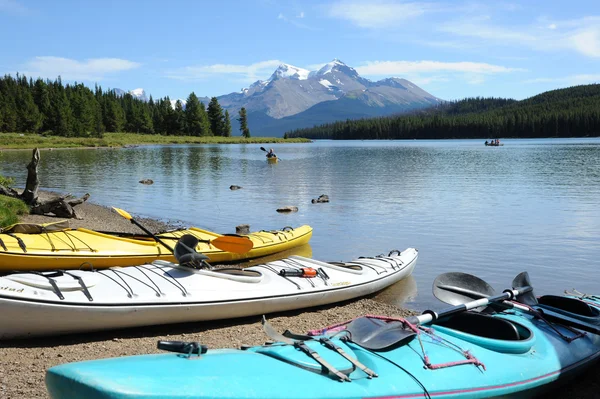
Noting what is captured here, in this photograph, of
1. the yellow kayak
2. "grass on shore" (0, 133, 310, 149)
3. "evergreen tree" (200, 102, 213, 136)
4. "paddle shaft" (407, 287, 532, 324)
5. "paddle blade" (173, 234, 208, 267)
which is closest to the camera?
"paddle shaft" (407, 287, 532, 324)

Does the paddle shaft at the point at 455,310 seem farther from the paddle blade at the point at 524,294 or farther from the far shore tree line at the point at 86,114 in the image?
the far shore tree line at the point at 86,114

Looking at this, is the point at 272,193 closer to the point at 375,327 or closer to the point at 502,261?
the point at 502,261

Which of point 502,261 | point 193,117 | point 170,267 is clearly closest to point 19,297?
point 170,267

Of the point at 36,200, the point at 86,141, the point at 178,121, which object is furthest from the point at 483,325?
the point at 178,121

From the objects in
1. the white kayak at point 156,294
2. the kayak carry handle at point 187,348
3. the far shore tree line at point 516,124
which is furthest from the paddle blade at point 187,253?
the far shore tree line at point 516,124

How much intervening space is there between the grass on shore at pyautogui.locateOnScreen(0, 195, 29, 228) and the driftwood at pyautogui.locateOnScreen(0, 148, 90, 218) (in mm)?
428

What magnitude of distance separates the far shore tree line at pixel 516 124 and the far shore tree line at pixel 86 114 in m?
48.8

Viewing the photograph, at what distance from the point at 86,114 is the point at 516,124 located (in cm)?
9854

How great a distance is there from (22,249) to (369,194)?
1590cm

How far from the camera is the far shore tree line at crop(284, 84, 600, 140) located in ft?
377

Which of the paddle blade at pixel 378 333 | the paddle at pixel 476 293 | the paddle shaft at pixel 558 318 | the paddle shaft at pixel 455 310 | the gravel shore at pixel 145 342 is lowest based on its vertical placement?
the gravel shore at pixel 145 342

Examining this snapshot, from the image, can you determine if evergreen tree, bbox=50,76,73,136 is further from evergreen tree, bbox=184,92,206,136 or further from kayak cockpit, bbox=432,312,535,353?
kayak cockpit, bbox=432,312,535,353

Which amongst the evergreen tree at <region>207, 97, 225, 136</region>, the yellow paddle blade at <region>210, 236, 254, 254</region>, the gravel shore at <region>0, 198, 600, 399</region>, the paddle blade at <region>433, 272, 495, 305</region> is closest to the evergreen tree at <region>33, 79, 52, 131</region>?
the evergreen tree at <region>207, 97, 225, 136</region>

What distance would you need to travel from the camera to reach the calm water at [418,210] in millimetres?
10258
